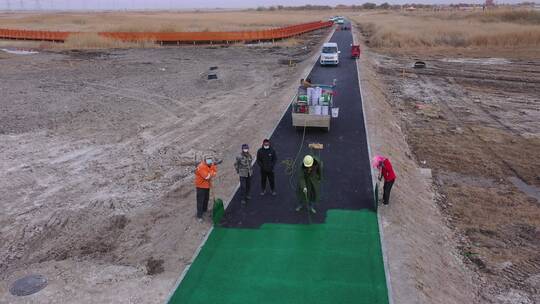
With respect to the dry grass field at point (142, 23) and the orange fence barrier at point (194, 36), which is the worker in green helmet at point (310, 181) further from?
the dry grass field at point (142, 23)

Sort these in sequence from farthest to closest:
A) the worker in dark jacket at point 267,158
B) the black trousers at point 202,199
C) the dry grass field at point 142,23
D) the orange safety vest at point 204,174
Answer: the dry grass field at point 142,23
the worker in dark jacket at point 267,158
the black trousers at point 202,199
the orange safety vest at point 204,174

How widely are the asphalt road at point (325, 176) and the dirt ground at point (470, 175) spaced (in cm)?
90

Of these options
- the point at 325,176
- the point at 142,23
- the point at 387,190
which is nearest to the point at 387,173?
the point at 387,190

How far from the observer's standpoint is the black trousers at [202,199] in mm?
10328

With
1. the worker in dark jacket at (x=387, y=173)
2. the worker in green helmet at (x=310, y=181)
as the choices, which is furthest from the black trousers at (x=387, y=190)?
the worker in green helmet at (x=310, y=181)

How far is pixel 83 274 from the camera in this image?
8.84 meters

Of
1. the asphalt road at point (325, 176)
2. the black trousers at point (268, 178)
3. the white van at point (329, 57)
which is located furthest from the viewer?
the white van at point (329, 57)

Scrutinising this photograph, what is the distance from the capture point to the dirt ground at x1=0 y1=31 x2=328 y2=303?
9.07 m

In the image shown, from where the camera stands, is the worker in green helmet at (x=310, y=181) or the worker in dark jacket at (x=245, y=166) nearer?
the worker in green helmet at (x=310, y=181)

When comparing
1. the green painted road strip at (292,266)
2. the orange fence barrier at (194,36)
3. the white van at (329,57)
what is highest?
the orange fence barrier at (194,36)

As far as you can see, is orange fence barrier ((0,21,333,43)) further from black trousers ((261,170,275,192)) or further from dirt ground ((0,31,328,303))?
black trousers ((261,170,275,192))

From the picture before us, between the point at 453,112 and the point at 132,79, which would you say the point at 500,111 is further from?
the point at 132,79

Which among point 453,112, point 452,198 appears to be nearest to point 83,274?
point 452,198

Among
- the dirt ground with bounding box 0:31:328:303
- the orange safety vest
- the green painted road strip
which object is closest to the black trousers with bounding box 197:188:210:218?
the orange safety vest
